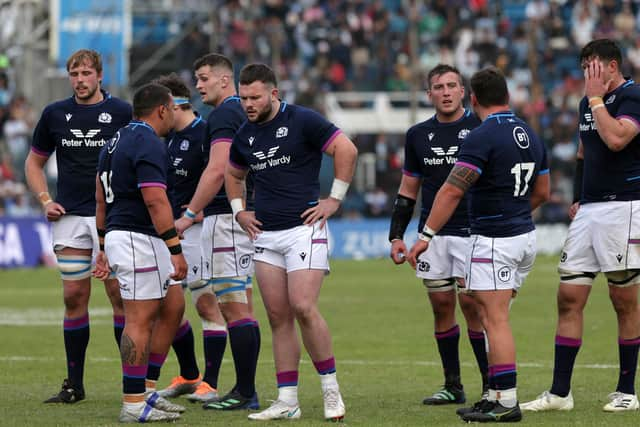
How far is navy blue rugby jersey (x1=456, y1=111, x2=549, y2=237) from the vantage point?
8.66 m

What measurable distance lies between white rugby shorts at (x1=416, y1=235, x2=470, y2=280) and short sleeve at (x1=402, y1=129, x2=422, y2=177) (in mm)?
591

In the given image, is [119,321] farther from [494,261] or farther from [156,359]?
[494,261]

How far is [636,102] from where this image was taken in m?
9.05

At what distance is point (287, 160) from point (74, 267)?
92.3 inches

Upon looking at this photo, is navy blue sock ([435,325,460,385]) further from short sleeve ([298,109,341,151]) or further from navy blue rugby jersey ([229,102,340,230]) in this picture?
short sleeve ([298,109,341,151])

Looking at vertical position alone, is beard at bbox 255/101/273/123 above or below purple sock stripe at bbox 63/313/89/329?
above

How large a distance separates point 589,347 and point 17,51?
21.6m

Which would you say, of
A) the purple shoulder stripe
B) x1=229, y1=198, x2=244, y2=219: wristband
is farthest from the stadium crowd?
the purple shoulder stripe

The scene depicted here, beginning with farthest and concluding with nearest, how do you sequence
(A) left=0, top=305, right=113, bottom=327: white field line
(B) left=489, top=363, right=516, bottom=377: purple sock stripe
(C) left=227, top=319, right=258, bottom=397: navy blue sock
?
(A) left=0, top=305, right=113, bottom=327: white field line, (C) left=227, top=319, right=258, bottom=397: navy blue sock, (B) left=489, top=363, right=516, bottom=377: purple sock stripe

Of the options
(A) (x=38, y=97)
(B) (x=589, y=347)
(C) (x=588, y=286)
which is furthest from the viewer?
Result: (A) (x=38, y=97)

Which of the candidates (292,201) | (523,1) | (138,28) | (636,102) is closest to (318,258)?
(292,201)

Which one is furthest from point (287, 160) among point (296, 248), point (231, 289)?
point (231, 289)

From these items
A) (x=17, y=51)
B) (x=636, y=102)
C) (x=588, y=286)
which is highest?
(x=17, y=51)

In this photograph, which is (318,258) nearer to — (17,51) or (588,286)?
(588,286)
